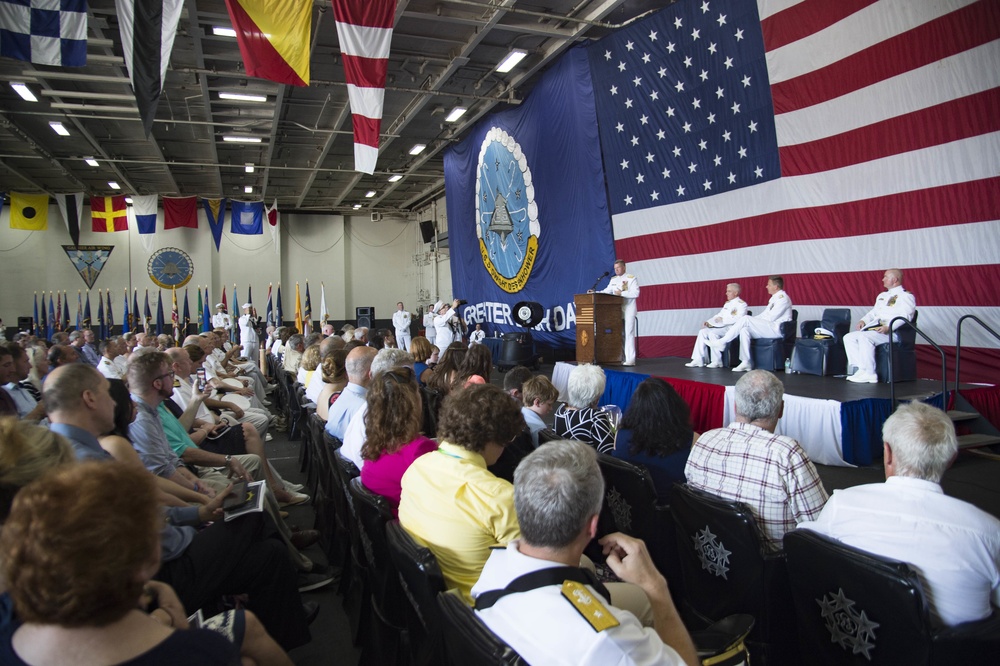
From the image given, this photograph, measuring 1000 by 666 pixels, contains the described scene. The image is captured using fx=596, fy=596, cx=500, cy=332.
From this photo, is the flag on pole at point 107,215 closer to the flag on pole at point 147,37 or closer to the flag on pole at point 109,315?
the flag on pole at point 109,315

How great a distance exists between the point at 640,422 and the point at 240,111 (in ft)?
42.2

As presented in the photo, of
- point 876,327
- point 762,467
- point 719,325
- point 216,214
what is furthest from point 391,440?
point 216,214

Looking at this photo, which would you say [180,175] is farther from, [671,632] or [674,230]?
[671,632]

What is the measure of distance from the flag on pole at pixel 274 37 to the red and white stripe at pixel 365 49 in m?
0.43

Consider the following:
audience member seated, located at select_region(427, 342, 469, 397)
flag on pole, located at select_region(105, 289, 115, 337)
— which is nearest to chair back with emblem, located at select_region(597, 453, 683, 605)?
audience member seated, located at select_region(427, 342, 469, 397)

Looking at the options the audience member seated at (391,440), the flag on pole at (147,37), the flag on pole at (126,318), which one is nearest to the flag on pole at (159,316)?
the flag on pole at (126,318)

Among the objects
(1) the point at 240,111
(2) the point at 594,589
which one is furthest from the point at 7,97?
(2) the point at 594,589

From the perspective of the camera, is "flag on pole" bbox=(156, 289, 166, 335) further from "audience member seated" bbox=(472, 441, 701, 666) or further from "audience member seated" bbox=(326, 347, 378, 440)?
"audience member seated" bbox=(472, 441, 701, 666)

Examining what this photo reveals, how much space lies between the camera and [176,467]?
9.69 ft

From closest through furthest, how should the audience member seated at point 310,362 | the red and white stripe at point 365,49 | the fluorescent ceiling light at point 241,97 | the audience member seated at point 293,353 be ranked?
the audience member seated at point 310,362 → the red and white stripe at point 365,49 → the audience member seated at point 293,353 → the fluorescent ceiling light at point 241,97

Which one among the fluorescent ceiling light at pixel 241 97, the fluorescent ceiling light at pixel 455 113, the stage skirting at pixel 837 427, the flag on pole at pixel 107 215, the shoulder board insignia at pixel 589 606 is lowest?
the stage skirting at pixel 837 427

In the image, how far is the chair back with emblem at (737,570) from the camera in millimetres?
1857

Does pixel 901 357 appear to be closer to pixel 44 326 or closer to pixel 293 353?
pixel 293 353

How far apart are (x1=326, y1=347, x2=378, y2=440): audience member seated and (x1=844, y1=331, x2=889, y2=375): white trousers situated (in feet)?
15.2
